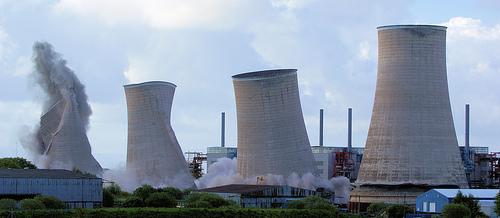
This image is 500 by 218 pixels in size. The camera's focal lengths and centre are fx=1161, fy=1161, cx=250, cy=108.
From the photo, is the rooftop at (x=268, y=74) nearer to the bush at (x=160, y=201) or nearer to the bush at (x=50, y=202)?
the bush at (x=160, y=201)

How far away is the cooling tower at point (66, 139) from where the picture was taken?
69938 mm

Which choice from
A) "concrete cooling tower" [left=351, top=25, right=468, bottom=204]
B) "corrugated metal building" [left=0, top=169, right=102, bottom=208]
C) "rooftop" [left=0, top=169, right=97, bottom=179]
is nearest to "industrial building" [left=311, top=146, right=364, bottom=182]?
"concrete cooling tower" [left=351, top=25, right=468, bottom=204]

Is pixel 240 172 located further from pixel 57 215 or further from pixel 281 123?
pixel 57 215

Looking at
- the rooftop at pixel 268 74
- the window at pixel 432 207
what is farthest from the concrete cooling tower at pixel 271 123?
the window at pixel 432 207

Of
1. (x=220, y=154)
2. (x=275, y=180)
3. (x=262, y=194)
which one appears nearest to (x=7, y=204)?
(x=262, y=194)

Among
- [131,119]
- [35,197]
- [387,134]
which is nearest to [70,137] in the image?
[131,119]

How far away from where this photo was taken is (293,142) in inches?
2330

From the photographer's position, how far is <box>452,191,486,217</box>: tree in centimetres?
4359

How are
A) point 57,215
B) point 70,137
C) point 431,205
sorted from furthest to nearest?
point 70,137
point 431,205
point 57,215

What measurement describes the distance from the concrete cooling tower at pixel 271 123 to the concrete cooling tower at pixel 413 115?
20.3 ft

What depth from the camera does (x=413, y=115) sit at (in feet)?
168

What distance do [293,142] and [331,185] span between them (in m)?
5.86

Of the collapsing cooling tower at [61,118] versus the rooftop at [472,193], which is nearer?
the rooftop at [472,193]

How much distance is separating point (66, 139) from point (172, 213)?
3166 centimetres
